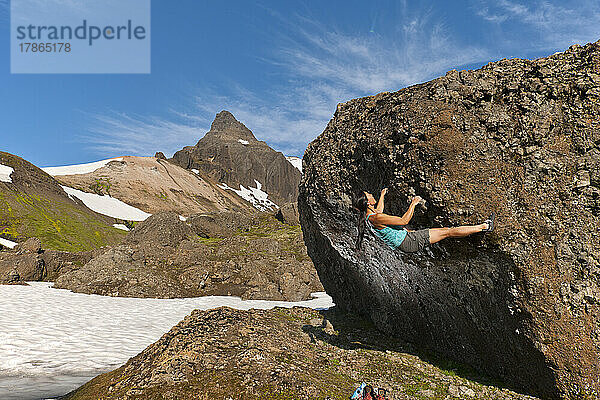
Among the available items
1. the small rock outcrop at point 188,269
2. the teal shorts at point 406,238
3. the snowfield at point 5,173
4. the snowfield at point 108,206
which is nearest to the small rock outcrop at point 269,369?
the teal shorts at point 406,238

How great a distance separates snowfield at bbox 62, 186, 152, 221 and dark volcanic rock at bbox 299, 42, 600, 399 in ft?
300

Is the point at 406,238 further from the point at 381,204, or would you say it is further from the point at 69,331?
the point at 69,331

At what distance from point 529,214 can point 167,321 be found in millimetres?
17127

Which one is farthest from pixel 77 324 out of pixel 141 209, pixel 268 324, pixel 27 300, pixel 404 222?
pixel 141 209

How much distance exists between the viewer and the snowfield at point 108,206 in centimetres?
8832

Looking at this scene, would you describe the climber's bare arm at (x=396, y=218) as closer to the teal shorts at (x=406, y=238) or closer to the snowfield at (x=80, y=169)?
the teal shorts at (x=406, y=238)

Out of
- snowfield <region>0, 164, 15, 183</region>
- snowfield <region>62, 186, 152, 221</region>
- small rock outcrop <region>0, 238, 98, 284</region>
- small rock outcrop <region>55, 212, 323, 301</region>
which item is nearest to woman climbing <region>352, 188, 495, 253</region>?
small rock outcrop <region>55, 212, 323, 301</region>

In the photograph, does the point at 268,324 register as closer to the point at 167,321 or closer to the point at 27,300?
the point at 167,321

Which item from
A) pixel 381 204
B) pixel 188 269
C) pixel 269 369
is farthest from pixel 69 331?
pixel 188 269

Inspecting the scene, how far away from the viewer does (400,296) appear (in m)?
9.45

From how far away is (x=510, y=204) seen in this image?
6.72 metres

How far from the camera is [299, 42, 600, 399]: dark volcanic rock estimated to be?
632 cm

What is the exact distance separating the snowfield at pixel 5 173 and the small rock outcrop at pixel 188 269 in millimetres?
43750

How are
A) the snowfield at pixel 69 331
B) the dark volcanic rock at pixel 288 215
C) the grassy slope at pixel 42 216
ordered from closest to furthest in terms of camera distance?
the snowfield at pixel 69 331 < the grassy slope at pixel 42 216 < the dark volcanic rock at pixel 288 215
